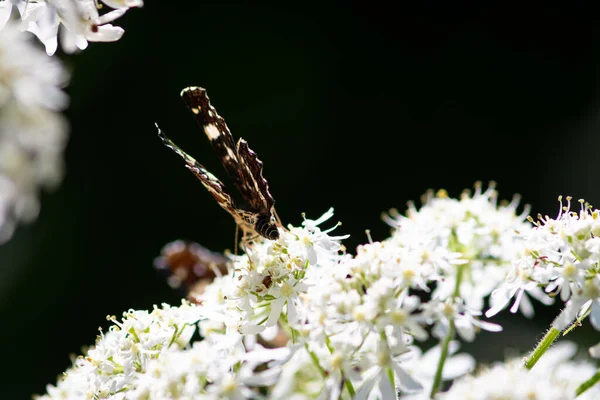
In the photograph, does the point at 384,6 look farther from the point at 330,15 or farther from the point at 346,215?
the point at 346,215

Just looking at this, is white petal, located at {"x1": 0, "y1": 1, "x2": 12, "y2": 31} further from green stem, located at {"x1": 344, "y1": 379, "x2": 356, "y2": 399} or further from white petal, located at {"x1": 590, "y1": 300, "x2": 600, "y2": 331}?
white petal, located at {"x1": 590, "y1": 300, "x2": 600, "y2": 331}

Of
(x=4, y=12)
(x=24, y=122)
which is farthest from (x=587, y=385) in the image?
(x=24, y=122)

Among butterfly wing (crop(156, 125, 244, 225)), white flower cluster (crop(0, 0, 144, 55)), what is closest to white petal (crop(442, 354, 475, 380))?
butterfly wing (crop(156, 125, 244, 225))

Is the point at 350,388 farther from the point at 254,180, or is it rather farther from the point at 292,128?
the point at 292,128

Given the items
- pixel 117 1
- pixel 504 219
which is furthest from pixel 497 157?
pixel 117 1

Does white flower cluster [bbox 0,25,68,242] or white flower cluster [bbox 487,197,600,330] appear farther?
white flower cluster [bbox 0,25,68,242]

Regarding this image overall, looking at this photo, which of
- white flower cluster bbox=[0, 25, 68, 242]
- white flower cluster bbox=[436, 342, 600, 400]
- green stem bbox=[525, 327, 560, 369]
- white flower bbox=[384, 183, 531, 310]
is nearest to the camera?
white flower cluster bbox=[436, 342, 600, 400]
